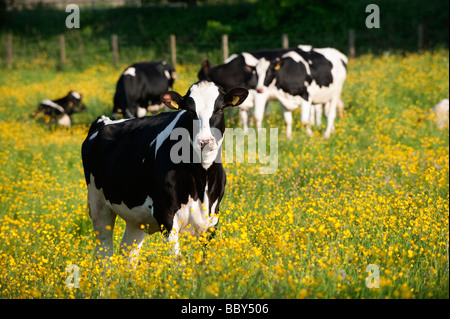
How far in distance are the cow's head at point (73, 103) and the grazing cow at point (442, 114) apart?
10417 mm

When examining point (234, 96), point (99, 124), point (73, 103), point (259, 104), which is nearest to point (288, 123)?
point (259, 104)

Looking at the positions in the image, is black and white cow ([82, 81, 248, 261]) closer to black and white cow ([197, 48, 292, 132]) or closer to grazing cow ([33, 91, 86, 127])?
black and white cow ([197, 48, 292, 132])

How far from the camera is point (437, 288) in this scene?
13.7ft

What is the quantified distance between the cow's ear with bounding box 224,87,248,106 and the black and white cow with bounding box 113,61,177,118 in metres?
9.56

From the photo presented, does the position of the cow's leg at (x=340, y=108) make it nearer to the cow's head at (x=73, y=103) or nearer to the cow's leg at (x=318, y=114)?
the cow's leg at (x=318, y=114)

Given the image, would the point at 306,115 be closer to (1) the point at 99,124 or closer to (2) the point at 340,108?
(2) the point at 340,108

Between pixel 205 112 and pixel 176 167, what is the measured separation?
59 cm

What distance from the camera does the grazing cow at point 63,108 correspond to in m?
17.4

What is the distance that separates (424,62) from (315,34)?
10.9 m

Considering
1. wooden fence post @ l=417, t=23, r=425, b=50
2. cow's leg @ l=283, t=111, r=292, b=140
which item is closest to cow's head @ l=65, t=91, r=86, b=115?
cow's leg @ l=283, t=111, r=292, b=140

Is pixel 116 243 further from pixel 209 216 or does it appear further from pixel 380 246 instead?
pixel 380 246

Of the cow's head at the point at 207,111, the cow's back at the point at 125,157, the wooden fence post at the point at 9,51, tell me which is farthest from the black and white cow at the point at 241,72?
the wooden fence post at the point at 9,51

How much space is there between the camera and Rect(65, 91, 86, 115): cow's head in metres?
18.0

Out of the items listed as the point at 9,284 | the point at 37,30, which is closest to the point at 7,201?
the point at 9,284
